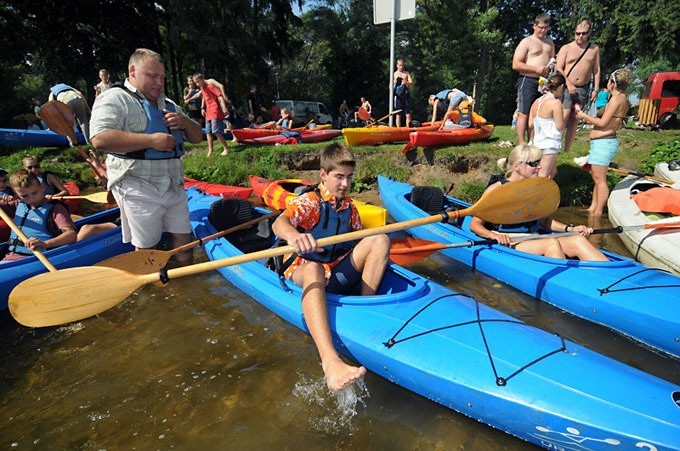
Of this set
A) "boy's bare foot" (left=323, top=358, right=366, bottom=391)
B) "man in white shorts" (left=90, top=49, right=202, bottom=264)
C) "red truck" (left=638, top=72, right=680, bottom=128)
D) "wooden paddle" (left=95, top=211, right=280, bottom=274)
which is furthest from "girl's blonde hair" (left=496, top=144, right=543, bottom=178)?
"red truck" (left=638, top=72, right=680, bottom=128)

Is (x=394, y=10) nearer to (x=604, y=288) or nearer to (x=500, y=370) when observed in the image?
(x=604, y=288)

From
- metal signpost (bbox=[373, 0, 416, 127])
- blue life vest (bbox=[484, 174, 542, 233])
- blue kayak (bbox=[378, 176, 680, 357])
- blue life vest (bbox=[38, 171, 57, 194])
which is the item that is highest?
metal signpost (bbox=[373, 0, 416, 127])

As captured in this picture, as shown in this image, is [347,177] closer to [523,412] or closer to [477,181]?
[523,412]

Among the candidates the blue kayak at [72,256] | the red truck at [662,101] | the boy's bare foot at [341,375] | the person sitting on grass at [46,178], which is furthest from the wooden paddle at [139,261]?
the red truck at [662,101]

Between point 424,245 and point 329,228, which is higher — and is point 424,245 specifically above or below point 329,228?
below

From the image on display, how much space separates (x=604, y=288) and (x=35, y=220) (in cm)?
511

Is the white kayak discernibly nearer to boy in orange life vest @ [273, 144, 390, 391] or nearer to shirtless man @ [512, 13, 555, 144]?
shirtless man @ [512, 13, 555, 144]

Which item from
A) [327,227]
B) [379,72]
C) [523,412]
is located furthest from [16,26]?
[523,412]

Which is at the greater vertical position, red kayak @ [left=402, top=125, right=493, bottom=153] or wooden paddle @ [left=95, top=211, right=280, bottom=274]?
red kayak @ [left=402, top=125, right=493, bottom=153]

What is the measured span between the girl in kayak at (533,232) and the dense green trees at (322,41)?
1492cm

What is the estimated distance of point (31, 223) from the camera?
371cm

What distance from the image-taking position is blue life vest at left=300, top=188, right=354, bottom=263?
276 cm

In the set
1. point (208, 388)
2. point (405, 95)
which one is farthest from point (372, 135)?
point (208, 388)

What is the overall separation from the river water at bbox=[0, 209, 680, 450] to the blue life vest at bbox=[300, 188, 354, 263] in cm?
74
